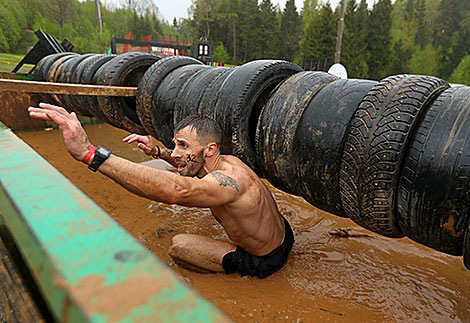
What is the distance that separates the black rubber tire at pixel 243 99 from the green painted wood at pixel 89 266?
6.47ft

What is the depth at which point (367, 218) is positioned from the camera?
2.08 m

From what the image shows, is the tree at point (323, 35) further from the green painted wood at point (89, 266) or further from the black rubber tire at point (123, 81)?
the green painted wood at point (89, 266)

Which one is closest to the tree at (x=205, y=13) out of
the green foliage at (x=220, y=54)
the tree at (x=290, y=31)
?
the green foliage at (x=220, y=54)

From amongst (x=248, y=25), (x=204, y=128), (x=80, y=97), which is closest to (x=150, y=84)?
(x=204, y=128)

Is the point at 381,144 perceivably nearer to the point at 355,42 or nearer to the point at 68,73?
the point at 68,73

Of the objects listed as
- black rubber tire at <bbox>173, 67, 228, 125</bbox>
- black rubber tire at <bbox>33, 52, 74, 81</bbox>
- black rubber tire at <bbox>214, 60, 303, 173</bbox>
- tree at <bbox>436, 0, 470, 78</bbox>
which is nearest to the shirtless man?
black rubber tire at <bbox>214, 60, 303, 173</bbox>

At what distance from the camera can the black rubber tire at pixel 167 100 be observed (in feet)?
11.4

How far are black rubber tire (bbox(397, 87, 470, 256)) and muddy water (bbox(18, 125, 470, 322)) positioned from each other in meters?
0.76

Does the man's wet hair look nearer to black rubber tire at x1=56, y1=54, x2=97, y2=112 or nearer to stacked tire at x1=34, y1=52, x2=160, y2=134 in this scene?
stacked tire at x1=34, y1=52, x2=160, y2=134

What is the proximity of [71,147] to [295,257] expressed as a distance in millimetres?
2141

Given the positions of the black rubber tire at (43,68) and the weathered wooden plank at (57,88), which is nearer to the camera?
the weathered wooden plank at (57,88)

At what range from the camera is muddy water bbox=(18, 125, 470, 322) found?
225 centimetres

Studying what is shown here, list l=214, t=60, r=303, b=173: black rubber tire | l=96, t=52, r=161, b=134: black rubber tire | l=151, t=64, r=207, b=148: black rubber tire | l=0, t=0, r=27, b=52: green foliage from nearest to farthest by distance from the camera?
l=214, t=60, r=303, b=173: black rubber tire, l=151, t=64, r=207, b=148: black rubber tire, l=96, t=52, r=161, b=134: black rubber tire, l=0, t=0, r=27, b=52: green foliage

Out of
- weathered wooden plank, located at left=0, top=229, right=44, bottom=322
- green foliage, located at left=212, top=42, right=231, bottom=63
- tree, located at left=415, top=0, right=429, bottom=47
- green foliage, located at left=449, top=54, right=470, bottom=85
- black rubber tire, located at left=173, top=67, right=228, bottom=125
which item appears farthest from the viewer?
A: green foliage, located at left=212, top=42, right=231, bottom=63
